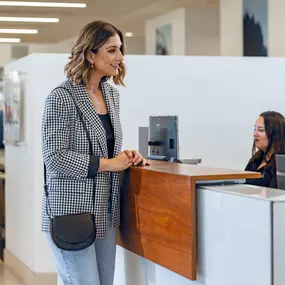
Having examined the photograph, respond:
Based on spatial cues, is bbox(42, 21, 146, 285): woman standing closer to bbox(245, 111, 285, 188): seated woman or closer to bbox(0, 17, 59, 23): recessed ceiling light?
bbox(245, 111, 285, 188): seated woman

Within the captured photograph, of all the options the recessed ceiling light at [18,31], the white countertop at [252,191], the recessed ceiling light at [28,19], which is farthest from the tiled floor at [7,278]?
the recessed ceiling light at [18,31]

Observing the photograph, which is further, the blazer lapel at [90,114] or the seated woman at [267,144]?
the seated woman at [267,144]

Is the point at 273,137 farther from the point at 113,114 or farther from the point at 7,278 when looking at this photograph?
the point at 7,278

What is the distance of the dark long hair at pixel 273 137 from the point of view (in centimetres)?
411

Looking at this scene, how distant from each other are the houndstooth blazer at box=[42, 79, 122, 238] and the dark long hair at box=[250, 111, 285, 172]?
6.14 ft

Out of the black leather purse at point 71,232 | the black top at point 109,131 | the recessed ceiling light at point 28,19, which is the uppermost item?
Answer: the recessed ceiling light at point 28,19

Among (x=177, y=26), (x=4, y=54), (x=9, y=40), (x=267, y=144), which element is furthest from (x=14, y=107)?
(x=4, y=54)

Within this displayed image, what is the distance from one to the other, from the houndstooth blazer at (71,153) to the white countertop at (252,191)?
47 centimetres

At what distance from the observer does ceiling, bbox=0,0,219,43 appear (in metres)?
8.76

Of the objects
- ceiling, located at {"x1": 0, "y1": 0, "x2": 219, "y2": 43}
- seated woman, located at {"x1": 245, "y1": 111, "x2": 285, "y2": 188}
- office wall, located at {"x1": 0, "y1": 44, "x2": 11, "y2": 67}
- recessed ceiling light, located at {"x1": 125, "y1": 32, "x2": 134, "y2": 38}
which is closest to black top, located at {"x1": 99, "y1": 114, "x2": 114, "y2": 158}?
seated woman, located at {"x1": 245, "y1": 111, "x2": 285, "y2": 188}

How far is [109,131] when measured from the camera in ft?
8.00

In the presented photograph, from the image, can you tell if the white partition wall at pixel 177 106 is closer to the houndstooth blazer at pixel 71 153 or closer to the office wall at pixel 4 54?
the houndstooth blazer at pixel 71 153

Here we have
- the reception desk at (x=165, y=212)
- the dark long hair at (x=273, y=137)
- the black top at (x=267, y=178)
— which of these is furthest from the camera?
the dark long hair at (x=273, y=137)

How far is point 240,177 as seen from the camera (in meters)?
2.13
